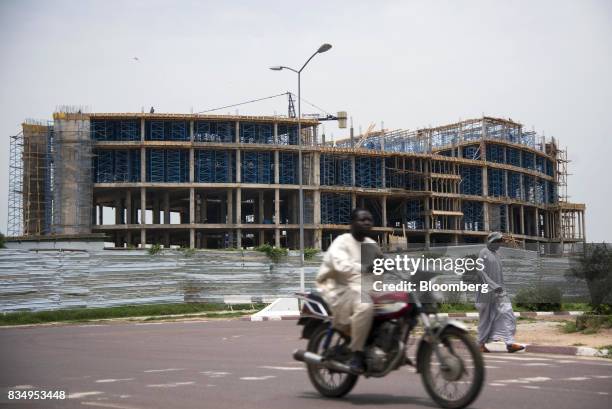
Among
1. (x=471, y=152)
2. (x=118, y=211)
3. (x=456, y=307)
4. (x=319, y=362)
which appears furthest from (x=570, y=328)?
(x=471, y=152)

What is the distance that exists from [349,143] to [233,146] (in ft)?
61.4

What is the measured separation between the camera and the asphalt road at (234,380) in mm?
6836

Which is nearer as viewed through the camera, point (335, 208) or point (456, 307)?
point (456, 307)

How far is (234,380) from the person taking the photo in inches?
333

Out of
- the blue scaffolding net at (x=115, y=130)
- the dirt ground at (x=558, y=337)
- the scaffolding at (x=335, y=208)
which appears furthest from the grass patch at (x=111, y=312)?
the scaffolding at (x=335, y=208)

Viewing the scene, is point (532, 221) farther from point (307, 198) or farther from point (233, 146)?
point (233, 146)

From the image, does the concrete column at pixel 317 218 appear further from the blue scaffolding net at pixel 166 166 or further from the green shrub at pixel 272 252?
the green shrub at pixel 272 252

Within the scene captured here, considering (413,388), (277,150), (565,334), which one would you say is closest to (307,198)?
(277,150)

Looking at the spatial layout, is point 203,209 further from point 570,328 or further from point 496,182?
point 570,328

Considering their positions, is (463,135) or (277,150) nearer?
(277,150)

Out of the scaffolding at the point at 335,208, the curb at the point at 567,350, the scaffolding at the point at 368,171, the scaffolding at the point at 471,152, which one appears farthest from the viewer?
the scaffolding at the point at 471,152

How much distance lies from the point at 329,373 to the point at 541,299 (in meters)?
19.7

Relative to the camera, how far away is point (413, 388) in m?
7.64

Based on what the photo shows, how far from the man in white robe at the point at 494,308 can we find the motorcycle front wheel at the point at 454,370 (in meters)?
6.10
